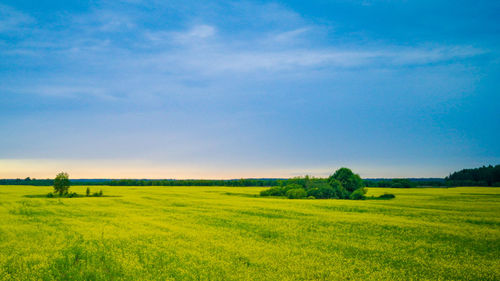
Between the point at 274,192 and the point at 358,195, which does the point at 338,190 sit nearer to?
the point at 358,195

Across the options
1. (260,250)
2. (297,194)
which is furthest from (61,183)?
(260,250)

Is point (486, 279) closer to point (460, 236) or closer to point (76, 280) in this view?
point (460, 236)

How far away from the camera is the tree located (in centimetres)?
6391

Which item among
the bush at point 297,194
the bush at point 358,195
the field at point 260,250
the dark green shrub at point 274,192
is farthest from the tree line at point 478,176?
the field at point 260,250

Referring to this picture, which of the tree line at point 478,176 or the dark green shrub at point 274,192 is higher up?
the tree line at point 478,176

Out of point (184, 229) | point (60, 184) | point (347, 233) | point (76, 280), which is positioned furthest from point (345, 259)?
point (60, 184)

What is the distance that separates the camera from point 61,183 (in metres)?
64.3

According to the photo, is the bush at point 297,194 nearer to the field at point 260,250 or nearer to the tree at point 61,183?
the field at point 260,250

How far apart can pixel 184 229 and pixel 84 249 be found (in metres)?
6.76

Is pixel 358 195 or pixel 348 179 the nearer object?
pixel 358 195

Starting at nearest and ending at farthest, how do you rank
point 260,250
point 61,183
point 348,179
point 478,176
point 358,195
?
point 260,250 → point 358,195 → point 348,179 → point 61,183 → point 478,176

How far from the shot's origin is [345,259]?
43.4 feet

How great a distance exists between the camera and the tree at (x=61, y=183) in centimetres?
6391

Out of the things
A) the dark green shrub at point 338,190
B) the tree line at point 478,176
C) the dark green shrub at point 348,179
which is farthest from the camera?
the tree line at point 478,176
